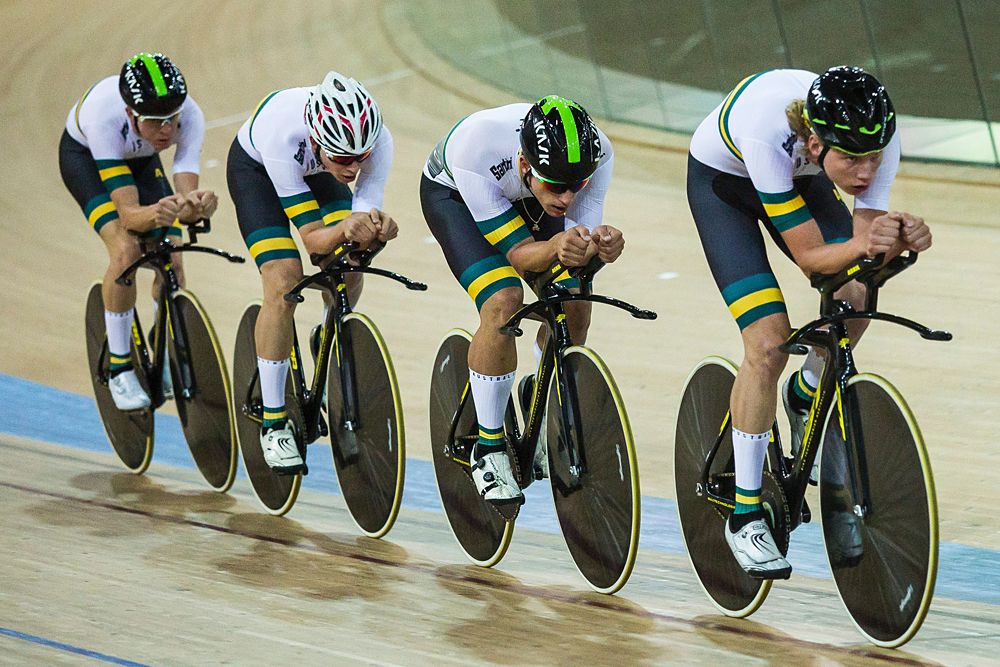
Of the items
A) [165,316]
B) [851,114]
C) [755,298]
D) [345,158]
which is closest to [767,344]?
[755,298]

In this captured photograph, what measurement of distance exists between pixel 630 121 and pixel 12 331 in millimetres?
4269

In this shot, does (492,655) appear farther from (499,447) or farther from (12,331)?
(12,331)

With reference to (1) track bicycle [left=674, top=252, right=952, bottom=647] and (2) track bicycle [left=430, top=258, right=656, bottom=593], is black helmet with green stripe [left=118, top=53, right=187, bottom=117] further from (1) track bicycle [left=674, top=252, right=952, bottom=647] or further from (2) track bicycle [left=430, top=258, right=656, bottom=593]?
(1) track bicycle [left=674, top=252, right=952, bottom=647]

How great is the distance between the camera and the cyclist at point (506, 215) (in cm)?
320

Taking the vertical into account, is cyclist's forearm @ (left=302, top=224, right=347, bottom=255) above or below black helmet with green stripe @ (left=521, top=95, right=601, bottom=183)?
below

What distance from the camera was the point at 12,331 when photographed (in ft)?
21.9

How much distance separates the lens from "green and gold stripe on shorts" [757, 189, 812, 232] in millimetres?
2941

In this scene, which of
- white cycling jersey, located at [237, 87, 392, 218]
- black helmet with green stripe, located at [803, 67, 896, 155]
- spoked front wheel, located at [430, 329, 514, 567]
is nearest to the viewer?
black helmet with green stripe, located at [803, 67, 896, 155]

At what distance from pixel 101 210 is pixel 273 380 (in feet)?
3.37

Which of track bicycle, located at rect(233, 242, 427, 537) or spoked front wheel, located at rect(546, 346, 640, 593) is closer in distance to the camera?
spoked front wheel, located at rect(546, 346, 640, 593)

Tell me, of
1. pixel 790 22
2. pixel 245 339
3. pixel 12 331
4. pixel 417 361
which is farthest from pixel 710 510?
pixel 790 22

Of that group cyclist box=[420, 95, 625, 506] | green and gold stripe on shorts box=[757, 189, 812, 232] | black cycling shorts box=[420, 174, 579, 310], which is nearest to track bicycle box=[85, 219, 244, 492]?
black cycling shorts box=[420, 174, 579, 310]

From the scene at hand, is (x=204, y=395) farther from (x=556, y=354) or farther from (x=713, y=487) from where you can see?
(x=713, y=487)

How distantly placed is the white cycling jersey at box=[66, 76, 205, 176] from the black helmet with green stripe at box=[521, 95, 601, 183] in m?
1.71
